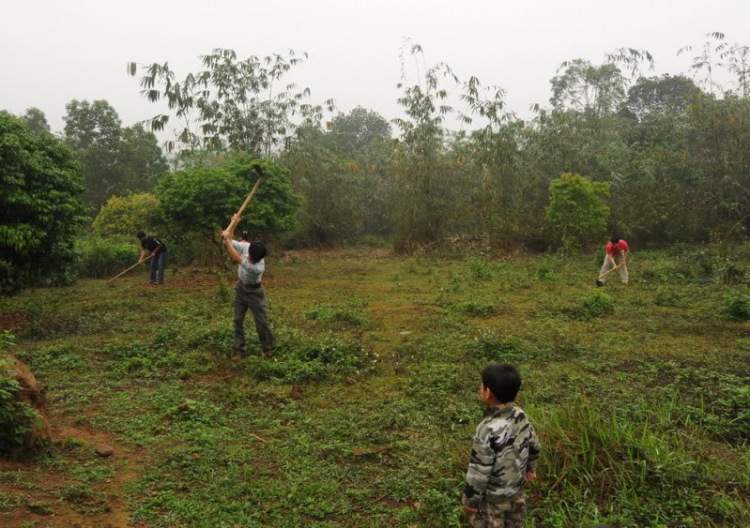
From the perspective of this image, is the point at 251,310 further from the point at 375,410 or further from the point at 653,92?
the point at 653,92

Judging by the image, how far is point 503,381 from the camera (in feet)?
9.01

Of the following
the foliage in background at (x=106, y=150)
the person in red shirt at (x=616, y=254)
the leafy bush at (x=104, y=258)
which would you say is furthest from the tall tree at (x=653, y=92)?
the leafy bush at (x=104, y=258)

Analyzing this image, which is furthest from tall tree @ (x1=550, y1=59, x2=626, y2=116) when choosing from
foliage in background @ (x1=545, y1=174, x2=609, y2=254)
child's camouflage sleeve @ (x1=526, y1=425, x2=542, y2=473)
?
child's camouflage sleeve @ (x1=526, y1=425, x2=542, y2=473)

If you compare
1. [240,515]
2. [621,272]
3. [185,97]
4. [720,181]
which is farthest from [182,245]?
[720,181]

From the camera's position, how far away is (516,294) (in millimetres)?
11789

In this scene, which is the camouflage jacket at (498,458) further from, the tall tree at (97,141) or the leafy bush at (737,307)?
the tall tree at (97,141)

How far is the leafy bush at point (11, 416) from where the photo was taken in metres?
3.90

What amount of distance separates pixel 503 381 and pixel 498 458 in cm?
41

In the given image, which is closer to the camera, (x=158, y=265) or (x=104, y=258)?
(x=158, y=265)

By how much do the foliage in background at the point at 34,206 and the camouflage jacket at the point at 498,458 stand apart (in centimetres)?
796

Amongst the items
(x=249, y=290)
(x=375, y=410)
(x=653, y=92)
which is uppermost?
(x=653, y=92)

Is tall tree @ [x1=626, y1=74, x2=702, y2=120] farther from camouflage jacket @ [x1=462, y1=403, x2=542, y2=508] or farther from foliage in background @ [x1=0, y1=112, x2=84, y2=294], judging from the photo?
camouflage jacket @ [x1=462, y1=403, x2=542, y2=508]

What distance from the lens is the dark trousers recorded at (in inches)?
275

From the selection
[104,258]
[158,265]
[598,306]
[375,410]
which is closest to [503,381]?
[375,410]
